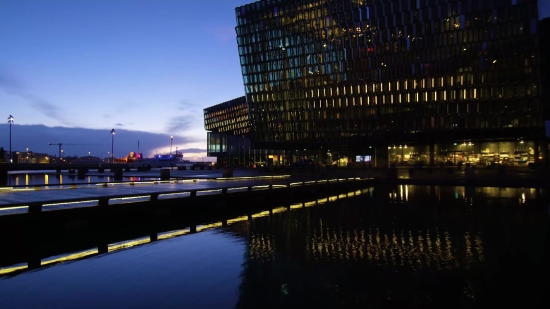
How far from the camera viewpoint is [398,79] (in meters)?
88.1

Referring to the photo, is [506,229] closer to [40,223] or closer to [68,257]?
[68,257]

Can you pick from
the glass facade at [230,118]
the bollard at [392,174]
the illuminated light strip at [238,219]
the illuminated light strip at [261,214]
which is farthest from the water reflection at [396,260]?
the glass facade at [230,118]

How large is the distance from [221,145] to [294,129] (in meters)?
49.3

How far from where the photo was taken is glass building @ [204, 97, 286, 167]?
397 ft

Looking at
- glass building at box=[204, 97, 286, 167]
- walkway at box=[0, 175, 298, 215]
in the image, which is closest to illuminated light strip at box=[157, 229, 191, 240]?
walkway at box=[0, 175, 298, 215]

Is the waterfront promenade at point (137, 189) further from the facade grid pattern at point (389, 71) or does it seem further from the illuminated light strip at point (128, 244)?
the facade grid pattern at point (389, 71)

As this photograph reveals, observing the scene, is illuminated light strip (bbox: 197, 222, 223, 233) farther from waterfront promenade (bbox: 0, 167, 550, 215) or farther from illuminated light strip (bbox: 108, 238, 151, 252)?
illuminated light strip (bbox: 108, 238, 151, 252)

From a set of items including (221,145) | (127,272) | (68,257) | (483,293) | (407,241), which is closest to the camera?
(483,293)

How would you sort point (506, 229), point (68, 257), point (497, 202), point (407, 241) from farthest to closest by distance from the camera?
point (497, 202), point (506, 229), point (407, 241), point (68, 257)

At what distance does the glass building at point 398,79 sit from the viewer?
77.8 meters

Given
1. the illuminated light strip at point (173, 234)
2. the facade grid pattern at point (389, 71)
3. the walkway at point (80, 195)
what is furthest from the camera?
the facade grid pattern at point (389, 71)

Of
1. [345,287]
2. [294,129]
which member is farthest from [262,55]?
[345,287]

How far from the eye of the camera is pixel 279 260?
11.3 metres

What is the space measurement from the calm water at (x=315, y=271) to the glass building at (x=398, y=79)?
7036cm
